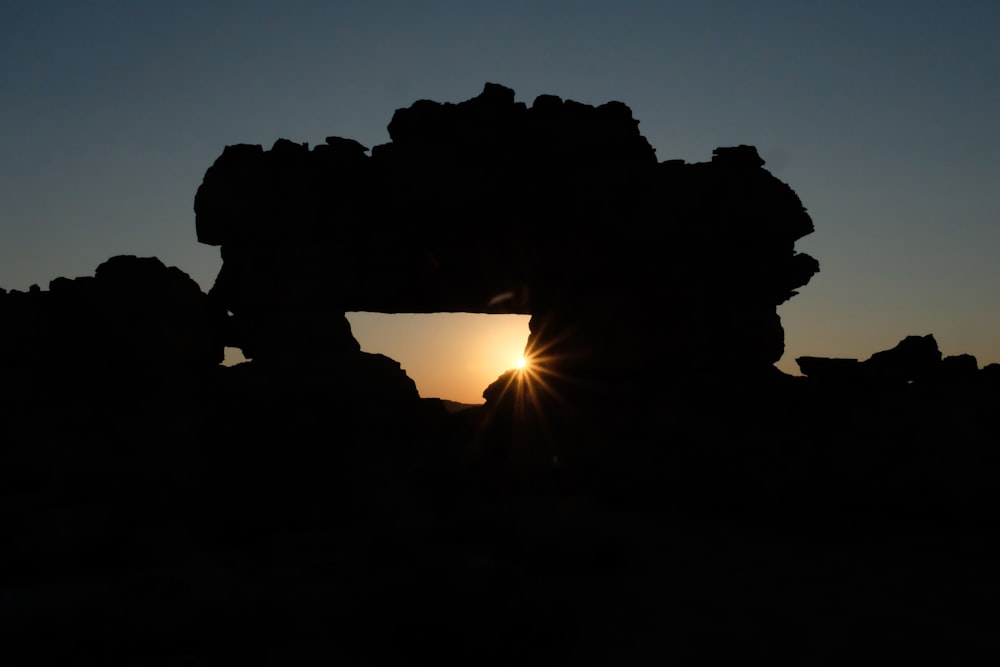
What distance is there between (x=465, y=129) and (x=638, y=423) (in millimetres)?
9429

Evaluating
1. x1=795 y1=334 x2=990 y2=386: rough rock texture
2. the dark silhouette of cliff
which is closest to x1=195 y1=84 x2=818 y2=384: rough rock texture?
the dark silhouette of cliff

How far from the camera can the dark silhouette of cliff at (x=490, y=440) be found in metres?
9.02

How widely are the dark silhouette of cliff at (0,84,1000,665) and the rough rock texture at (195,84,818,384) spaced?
82 millimetres

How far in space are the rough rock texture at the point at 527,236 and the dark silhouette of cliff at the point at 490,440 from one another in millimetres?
82

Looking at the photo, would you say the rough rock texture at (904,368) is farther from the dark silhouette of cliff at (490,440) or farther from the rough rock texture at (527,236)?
the rough rock texture at (527,236)

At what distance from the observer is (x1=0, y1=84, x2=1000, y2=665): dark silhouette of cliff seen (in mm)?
9016

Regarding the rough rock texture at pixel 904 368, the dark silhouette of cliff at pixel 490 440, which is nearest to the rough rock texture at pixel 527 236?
the dark silhouette of cliff at pixel 490 440

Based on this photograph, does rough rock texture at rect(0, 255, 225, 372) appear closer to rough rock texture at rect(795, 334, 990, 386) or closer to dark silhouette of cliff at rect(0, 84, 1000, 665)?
dark silhouette of cliff at rect(0, 84, 1000, 665)

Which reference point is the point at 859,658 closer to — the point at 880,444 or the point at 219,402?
the point at 880,444

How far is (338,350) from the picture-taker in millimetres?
22938

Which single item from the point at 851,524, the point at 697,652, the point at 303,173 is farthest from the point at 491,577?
the point at 303,173

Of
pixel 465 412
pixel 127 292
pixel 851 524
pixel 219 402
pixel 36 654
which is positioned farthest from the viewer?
Answer: pixel 465 412

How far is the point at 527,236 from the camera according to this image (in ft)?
74.1

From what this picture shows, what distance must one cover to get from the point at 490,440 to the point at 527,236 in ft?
19.2
